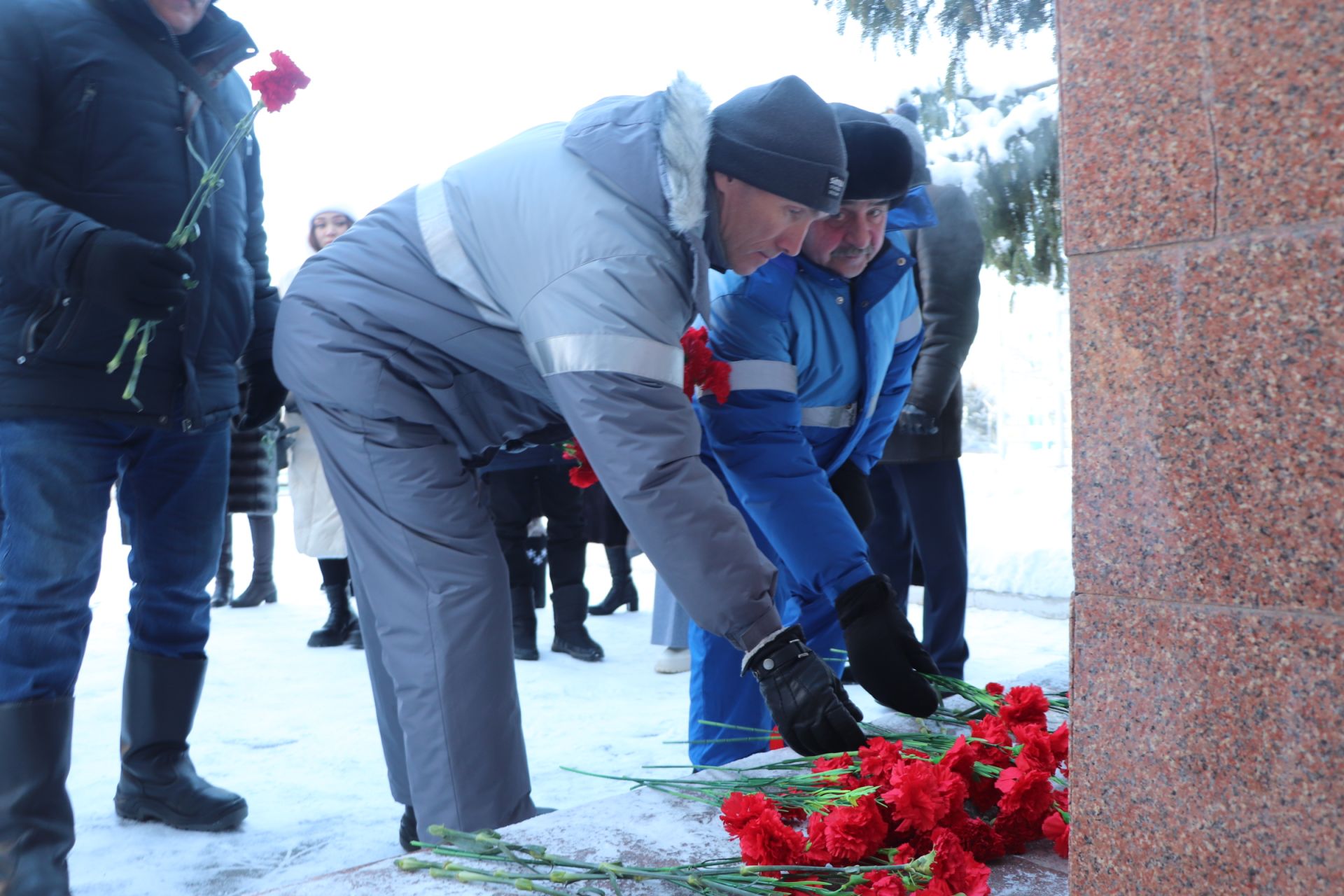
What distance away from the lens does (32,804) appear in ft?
7.19

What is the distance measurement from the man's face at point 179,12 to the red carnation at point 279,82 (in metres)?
0.20

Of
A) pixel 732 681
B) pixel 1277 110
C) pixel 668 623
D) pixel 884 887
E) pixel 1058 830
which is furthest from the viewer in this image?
pixel 668 623

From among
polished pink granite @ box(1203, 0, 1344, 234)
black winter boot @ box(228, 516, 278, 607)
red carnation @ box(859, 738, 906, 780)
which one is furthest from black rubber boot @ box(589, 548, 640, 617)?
polished pink granite @ box(1203, 0, 1344, 234)

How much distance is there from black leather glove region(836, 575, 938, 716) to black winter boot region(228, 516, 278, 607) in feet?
16.2

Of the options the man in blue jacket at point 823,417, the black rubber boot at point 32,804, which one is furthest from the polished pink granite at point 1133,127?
the black rubber boot at point 32,804

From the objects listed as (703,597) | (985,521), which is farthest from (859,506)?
(985,521)

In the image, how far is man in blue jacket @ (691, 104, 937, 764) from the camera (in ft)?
6.87

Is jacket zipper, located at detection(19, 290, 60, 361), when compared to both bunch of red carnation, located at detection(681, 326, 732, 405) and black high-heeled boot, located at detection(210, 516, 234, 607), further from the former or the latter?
black high-heeled boot, located at detection(210, 516, 234, 607)

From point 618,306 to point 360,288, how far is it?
0.64 metres

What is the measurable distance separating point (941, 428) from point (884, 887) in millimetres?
2769

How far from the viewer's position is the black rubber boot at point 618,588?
637 cm

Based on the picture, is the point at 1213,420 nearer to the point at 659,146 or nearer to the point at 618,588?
the point at 659,146

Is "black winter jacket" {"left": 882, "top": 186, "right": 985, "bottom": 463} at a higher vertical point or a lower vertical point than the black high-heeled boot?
higher

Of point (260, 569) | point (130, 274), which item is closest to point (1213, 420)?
point (130, 274)
